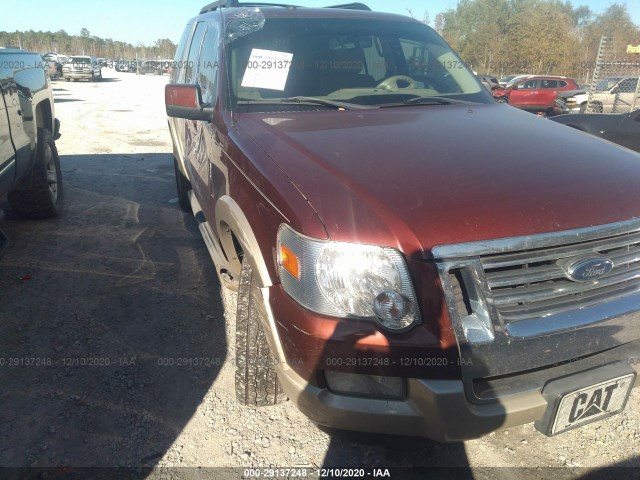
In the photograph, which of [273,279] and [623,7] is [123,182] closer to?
[273,279]

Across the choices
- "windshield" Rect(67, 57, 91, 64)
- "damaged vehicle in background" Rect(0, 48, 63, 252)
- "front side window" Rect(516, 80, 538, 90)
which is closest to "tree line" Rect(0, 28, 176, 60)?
"windshield" Rect(67, 57, 91, 64)

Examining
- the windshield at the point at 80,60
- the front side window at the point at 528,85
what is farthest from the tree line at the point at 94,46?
the front side window at the point at 528,85

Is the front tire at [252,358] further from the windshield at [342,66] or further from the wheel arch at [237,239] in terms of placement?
the windshield at [342,66]

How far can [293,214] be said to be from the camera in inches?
70.9

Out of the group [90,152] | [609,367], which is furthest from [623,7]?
[609,367]

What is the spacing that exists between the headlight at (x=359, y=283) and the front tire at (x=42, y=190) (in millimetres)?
3956

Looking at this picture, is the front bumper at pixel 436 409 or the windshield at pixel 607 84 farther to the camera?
the windshield at pixel 607 84

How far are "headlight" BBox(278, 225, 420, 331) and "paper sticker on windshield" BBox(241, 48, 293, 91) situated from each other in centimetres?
153

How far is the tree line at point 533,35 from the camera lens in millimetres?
36594

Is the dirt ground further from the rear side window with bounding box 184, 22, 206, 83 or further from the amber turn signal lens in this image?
the rear side window with bounding box 184, 22, 206, 83

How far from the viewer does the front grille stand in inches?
68.1

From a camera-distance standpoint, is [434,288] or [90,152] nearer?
[434,288]

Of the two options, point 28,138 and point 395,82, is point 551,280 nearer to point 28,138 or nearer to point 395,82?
point 395,82

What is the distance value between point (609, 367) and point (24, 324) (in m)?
3.30
